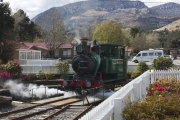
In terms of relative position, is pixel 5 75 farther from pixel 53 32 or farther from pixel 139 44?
pixel 139 44

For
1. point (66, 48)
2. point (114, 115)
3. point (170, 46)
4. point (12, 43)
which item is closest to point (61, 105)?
point (114, 115)

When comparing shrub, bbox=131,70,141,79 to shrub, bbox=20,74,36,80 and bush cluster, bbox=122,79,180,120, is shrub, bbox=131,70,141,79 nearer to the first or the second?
shrub, bbox=20,74,36,80

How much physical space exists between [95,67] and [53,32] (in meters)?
48.0

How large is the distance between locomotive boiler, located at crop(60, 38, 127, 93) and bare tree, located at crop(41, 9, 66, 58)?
43894mm

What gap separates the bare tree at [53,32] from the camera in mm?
64206

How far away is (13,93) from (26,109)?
662cm

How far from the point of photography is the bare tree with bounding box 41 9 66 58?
211 feet

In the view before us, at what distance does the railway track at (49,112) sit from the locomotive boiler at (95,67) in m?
1.16

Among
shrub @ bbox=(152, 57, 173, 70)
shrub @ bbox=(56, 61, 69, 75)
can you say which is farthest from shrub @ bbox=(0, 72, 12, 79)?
shrub @ bbox=(152, 57, 173, 70)

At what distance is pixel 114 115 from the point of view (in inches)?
225

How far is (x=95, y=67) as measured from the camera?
58.5 feet

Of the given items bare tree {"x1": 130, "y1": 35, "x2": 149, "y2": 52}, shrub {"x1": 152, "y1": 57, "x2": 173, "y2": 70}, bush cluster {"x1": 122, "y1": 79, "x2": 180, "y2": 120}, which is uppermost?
bare tree {"x1": 130, "y1": 35, "x2": 149, "y2": 52}

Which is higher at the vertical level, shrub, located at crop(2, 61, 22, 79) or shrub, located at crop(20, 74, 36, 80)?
shrub, located at crop(2, 61, 22, 79)

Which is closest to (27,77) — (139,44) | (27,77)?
(27,77)
